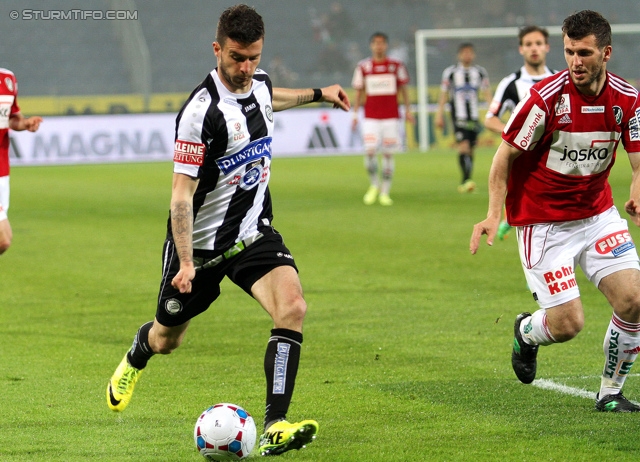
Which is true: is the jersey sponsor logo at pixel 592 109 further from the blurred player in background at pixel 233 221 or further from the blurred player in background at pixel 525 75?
the blurred player in background at pixel 525 75

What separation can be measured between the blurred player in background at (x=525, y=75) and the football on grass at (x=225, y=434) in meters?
5.21

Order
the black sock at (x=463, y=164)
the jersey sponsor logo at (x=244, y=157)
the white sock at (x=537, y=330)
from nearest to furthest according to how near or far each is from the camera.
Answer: the jersey sponsor logo at (x=244, y=157)
the white sock at (x=537, y=330)
the black sock at (x=463, y=164)

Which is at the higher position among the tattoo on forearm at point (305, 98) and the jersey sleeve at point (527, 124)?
the tattoo on forearm at point (305, 98)

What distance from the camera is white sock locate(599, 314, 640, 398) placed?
18.0ft

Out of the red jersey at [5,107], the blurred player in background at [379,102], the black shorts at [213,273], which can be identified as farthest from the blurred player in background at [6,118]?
the blurred player in background at [379,102]

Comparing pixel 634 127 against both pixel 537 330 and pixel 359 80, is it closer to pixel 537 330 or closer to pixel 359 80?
pixel 537 330

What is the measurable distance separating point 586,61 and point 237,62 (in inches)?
66.1

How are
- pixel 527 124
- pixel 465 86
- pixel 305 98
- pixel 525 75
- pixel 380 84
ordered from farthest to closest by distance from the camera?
pixel 465 86 < pixel 380 84 < pixel 525 75 < pixel 305 98 < pixel 527 124

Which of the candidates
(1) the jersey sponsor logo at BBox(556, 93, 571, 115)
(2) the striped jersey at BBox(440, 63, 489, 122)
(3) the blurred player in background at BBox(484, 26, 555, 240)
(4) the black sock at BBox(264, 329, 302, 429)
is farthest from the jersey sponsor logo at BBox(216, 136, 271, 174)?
(2) the striped jersey at BBox(440, 63, 489, 122)

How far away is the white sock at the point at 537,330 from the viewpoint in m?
5.63

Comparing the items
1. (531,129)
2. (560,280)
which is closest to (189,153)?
(531,129)

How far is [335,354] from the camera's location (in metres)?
7.04

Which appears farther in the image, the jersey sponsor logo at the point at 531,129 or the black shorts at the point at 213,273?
the jersey sponsor logo at the point at 531,129

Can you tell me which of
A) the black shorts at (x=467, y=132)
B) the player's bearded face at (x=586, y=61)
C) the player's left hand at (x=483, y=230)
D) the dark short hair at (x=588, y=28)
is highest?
the dark short hair at (x=588, y=28)
